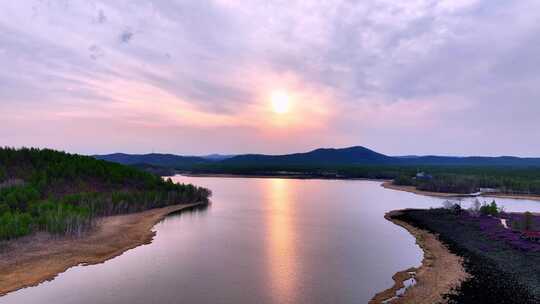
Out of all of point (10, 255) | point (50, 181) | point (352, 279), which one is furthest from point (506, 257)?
point (50, 181)

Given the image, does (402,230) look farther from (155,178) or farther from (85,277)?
→ (155,178)

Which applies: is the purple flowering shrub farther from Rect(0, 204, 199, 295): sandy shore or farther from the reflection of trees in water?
the reflection of trees in water

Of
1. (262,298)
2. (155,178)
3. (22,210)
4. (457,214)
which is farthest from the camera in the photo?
(155,178)

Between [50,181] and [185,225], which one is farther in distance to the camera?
[50,181]

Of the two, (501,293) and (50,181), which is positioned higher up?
(50,181)

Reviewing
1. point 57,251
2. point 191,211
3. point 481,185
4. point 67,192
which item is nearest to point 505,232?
point 57,251

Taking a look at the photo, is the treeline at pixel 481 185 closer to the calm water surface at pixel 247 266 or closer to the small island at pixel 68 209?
the calm water surface at pixel 247 266
